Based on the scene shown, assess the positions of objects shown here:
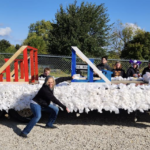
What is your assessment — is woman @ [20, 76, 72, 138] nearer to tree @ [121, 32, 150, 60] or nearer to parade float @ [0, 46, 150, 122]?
parade float @ [0, 46, 150, 122]

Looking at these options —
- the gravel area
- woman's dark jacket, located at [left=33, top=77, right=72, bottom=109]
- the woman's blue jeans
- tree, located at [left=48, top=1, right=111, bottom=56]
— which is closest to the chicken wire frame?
the gravel area

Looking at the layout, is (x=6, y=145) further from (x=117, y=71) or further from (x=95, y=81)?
(x=117, y=71)

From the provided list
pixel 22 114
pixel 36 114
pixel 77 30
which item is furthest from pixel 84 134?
pixel 77 30

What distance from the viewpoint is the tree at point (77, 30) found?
54.9ft

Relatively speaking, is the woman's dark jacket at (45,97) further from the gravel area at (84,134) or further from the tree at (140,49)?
the tree at (140,49)

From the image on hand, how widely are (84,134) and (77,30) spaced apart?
13877 millimetres

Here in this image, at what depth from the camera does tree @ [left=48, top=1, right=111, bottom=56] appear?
16741 mm

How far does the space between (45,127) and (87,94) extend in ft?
3.54

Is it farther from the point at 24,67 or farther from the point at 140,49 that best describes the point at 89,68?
the point at 140,49

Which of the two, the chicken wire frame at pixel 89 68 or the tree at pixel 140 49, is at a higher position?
the tree at pixel 140 49

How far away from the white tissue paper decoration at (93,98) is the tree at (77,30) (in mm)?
12681

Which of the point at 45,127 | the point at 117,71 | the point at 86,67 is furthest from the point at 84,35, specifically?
the point at 45,127

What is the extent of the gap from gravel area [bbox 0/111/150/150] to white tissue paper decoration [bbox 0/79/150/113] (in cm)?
41

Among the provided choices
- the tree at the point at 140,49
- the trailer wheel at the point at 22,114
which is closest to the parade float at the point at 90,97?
the trailer wheel at the point at 22,114
